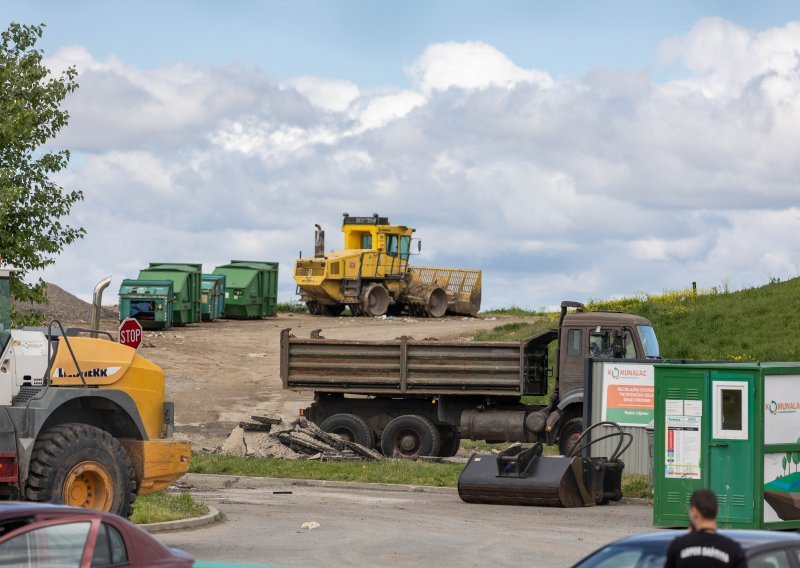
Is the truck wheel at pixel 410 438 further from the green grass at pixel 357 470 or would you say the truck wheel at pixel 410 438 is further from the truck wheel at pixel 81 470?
the truck wheel at pixel 81 470

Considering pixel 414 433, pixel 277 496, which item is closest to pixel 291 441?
pixel 414 433

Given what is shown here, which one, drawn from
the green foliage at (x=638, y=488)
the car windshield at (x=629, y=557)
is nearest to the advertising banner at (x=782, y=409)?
the green foliage at (x=638, y=488)

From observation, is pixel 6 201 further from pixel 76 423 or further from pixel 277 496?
pixel 76 423

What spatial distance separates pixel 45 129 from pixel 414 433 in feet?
32.9

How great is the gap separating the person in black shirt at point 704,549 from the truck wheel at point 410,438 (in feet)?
64.2

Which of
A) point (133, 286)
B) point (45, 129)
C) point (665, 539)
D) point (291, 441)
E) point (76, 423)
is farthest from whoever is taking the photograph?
point (133, 286)

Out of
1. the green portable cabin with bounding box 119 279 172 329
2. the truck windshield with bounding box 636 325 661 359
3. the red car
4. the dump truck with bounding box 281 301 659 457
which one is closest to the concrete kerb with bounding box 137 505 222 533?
the red car

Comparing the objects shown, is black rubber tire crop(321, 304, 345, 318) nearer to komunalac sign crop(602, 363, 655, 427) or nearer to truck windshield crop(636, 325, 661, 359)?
truck windshield crop(636, 325, 661, 359)

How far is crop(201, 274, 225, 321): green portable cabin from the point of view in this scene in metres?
Result: 51.6

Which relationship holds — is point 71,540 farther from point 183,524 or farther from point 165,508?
point 165,508

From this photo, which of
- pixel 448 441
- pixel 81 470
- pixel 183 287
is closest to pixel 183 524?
pixel 81 470

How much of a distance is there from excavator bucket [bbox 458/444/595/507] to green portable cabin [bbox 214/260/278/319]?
1358 inches

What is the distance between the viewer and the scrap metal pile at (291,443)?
2556cm

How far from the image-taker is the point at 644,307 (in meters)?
43.7
